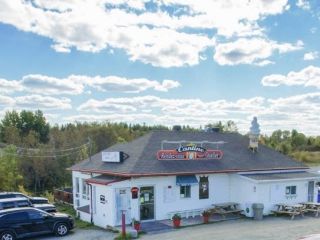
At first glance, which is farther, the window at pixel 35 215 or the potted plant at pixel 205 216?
the potted plant at pixel 205 216

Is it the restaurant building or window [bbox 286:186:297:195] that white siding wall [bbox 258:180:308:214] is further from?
window [bbox 286:186:297:195]

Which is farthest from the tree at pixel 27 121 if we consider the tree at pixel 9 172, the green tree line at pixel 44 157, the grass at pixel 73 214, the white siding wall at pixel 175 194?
the white siding wall at pixel 175 194

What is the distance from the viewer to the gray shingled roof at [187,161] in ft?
75.2

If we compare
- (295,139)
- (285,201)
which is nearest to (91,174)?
(285,201)

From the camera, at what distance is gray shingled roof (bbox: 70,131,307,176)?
902 inches

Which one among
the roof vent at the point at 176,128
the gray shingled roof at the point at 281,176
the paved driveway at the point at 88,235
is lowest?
the paved driveway at the point at 88,235

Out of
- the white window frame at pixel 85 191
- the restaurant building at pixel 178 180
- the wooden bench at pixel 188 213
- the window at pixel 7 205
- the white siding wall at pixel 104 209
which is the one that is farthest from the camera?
the white window frame at pixel 85 191

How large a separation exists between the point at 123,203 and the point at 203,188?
5520mm

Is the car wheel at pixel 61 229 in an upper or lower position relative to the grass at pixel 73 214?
upper

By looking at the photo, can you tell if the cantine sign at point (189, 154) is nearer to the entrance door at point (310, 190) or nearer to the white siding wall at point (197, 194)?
the white siding wall at point (197, 194)

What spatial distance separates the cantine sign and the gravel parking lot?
4.67 metres

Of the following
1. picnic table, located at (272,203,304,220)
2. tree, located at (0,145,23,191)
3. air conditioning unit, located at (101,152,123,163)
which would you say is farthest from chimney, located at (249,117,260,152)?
tree, located at (0,145,23,191)

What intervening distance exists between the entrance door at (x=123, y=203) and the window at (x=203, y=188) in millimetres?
4978

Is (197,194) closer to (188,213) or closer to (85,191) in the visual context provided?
(188,213)
